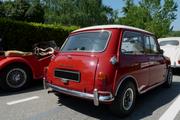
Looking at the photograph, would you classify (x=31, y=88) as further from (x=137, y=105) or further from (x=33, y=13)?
(x=33, y=13)

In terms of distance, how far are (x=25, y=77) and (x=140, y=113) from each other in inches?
130

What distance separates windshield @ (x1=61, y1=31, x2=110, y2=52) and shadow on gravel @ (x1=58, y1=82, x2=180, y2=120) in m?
1.19

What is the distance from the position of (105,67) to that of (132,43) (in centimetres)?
110

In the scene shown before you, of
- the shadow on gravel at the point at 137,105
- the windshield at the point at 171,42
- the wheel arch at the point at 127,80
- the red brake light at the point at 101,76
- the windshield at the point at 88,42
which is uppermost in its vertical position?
the windshield at the point at 88,42

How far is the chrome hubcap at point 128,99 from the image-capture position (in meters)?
4.94

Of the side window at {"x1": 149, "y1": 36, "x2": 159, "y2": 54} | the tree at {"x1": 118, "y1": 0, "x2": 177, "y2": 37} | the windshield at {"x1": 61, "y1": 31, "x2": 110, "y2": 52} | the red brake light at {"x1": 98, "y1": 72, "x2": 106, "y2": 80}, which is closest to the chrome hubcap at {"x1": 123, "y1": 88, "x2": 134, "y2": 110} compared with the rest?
the red brake light at {"x1": 98, "y1": 72, "x2": 106, "y2": 80}

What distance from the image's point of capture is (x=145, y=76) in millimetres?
5602

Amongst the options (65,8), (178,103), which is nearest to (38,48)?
(178,103)

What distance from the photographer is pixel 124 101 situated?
4.93 metres

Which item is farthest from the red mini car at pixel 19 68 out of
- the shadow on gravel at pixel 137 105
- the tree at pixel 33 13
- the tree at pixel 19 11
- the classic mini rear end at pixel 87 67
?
the tree at pixel 19 11

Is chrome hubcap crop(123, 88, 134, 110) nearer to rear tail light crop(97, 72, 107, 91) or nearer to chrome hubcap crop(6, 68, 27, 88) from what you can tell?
rear tail light crop(97, 72, 107, 91)

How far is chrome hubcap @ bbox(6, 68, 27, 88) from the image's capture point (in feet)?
22.1

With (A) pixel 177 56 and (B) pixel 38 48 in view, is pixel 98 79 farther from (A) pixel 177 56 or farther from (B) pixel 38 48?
(A) pixel 177 56

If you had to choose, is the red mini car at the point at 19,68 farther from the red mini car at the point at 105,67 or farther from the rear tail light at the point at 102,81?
the rear tail light at the point at 102,81
